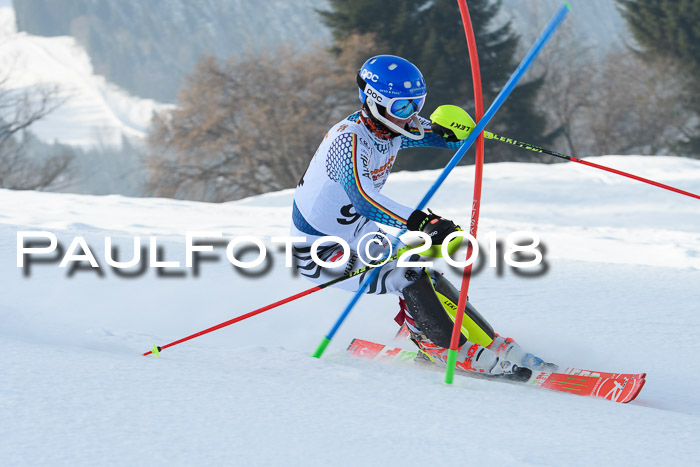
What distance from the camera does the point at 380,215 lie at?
266 cm

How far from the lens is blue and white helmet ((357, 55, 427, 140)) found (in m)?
2.81

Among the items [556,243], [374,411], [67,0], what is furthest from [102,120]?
[374,411]

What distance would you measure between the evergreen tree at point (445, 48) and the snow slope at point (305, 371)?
53.5ft

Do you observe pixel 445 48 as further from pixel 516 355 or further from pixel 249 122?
pixel 516 355

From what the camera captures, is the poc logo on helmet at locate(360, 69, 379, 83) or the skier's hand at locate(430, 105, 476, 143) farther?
the skier's hand at locate(430, 105, 476, 143)

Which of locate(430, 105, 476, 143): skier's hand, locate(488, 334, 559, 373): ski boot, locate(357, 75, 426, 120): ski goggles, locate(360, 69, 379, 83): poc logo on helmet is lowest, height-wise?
locate(488, 334, 559, 373): ski boot

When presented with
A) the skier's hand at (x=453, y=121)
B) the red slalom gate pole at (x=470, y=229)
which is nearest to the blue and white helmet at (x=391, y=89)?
the red slalom gate pole at (x=470, y=229)

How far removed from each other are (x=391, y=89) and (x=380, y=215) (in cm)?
51

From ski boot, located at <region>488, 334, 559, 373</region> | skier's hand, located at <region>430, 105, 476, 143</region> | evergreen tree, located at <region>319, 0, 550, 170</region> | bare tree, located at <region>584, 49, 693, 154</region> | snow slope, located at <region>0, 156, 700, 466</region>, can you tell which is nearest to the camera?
snow slope, located at <region>0, 156, 700, 466</region>

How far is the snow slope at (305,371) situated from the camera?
1729 millimetres

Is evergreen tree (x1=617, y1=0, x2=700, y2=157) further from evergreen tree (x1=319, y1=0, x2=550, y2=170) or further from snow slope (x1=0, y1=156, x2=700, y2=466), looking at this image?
snow slope (x1=0, y1=156, x2=700, y2=466)

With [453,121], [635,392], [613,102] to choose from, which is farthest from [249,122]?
[635,392]

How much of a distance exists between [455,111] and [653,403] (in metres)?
1.47

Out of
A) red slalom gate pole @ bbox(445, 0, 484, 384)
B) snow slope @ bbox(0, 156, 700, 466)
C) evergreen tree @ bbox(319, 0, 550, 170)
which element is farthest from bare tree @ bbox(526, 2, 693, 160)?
red slalom gate pole @ bbox(445, 0, 484, 384)
